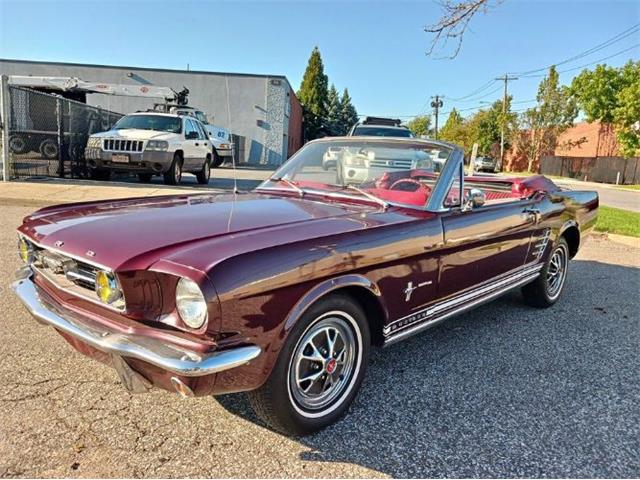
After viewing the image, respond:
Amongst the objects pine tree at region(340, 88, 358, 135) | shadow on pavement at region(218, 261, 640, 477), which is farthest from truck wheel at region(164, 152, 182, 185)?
pine tree at region(340, 88, 358, 135)

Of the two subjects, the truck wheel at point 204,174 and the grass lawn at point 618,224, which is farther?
the truck wheel at point 204,174

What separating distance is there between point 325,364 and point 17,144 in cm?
1181

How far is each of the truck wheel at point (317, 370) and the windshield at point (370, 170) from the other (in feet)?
3.49

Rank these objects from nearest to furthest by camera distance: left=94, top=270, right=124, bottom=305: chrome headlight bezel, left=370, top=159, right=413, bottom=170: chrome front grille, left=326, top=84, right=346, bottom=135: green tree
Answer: left=94, top=270, right=124, bottom=305: chrome headlight bezel → left=370, top=159, right=413, bottom=170: chrome front grille → left=326, top=84, right=346, bottom=135: green tree

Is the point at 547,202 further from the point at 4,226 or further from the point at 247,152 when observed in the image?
the point at 247,152

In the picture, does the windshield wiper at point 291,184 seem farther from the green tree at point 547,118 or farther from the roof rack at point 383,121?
the green tree at point 547,118

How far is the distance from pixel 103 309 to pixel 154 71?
30.8 meters

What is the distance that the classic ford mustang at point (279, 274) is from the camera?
2.06 meters

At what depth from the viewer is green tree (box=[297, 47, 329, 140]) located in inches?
2490

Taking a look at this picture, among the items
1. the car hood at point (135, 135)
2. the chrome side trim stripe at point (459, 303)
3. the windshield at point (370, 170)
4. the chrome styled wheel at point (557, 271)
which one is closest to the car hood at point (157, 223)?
the windshield at point (370, 170)

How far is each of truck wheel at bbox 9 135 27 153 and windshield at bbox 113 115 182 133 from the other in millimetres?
2079

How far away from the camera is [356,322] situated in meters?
2.64

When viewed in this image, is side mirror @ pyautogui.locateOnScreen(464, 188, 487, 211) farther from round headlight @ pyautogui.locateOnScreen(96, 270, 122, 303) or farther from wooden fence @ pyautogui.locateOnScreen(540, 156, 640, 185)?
wooden fence @ pyautogui.locateOnScreen(540, 156, 640, 185)

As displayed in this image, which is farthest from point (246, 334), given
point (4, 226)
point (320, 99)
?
point (320, 99)
